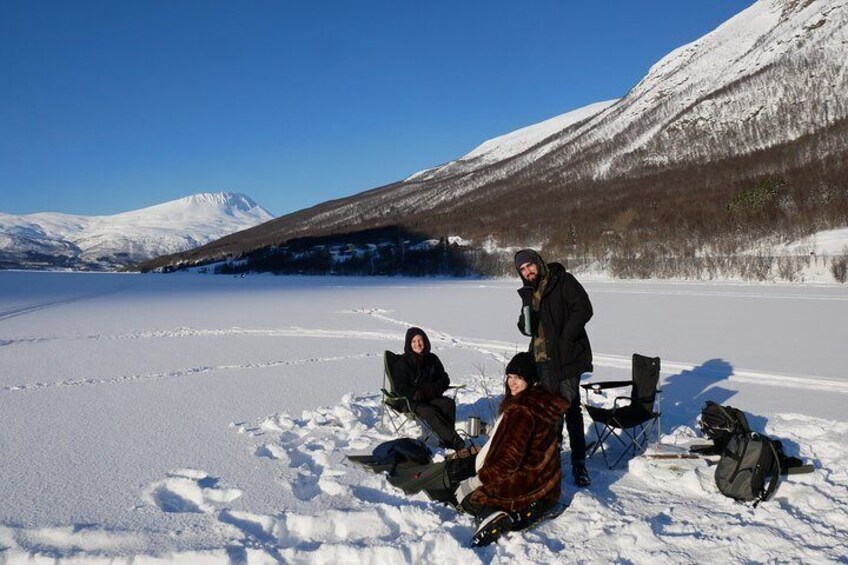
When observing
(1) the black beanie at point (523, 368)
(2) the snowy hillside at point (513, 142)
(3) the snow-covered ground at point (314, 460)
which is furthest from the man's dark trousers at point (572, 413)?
(2) the snowy hillside at point (513, 142)

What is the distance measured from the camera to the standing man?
3928 mm

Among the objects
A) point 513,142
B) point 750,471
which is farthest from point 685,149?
point 513,142

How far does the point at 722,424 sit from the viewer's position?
4.11 m

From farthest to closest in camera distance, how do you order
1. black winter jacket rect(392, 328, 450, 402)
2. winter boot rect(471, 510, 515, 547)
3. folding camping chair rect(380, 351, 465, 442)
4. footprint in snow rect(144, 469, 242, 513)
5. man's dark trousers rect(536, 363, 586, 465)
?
black winter jacket rect(392, 328, 450, 402)
folding camping chair rect(380, 351, 465, 442)
man's dark trousers rect(536, 363, 586, 465)
footprint in snow rect(144, 469, 242, 513)
winter boot rect(471, 510, 515, 547)

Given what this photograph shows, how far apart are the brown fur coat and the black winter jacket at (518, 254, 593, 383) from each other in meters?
0.79

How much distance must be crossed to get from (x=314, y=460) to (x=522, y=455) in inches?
69.8

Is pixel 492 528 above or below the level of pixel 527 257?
below

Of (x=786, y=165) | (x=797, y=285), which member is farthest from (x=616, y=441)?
(x=786, y=165)

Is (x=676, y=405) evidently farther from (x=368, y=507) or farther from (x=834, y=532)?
(x=368, y=507)

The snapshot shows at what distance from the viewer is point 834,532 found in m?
3.03

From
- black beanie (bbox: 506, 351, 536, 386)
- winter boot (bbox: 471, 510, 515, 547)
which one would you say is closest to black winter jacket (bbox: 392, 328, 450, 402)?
black beanie (bbox: 506, 351, 536, 386)

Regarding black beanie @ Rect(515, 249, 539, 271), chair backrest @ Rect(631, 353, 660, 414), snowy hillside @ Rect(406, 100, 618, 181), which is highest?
snowy hillside @ Rect(406, 100, 618, 181)

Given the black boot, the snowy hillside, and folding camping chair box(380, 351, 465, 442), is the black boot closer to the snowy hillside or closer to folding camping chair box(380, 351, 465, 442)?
folding camping chair box(380, 351, 465, 442)

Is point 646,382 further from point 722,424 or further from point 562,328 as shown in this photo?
point 562,328
